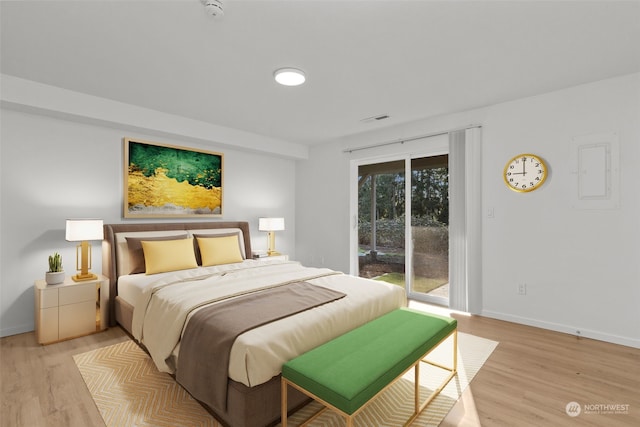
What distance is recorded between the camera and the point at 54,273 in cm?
295

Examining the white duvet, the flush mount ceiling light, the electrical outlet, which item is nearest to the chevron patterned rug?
the white duvet

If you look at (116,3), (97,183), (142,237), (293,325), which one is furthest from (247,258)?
(116,3)

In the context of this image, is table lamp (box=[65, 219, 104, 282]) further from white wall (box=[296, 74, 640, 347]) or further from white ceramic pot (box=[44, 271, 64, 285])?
white wall (box=[296, 74, 640, 347])

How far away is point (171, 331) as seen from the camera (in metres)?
2.15

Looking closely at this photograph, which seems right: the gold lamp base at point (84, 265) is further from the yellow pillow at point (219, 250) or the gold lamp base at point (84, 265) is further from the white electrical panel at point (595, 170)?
the white electrical panel at point (595, 170)

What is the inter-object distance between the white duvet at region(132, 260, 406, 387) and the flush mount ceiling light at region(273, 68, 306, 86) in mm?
1883

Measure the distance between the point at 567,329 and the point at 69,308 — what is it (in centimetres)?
505

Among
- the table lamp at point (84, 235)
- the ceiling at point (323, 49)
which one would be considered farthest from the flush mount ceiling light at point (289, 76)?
the table lamp at point (84, 235)

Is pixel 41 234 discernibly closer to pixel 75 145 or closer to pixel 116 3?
pixel 75 145

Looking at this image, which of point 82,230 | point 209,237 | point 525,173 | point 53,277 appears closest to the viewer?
point 53,277

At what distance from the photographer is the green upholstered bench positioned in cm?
145

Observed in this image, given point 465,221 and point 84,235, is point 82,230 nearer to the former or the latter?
point 84,235

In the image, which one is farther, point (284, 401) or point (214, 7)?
point (214, 7)

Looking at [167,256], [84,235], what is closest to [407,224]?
[167,256]
